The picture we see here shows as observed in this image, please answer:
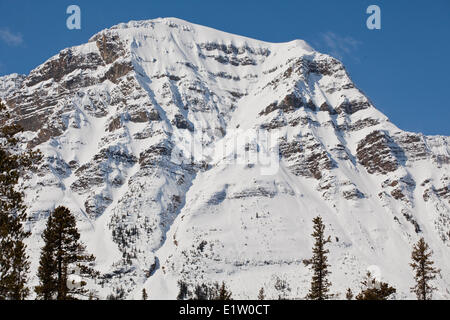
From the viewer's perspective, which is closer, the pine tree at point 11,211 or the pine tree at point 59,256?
the pine tree at point 11,211

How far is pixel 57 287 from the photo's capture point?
40.2m

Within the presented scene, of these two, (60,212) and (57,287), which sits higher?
(60,212)

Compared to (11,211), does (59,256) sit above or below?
below

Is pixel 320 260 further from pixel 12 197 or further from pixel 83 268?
pixel 12 197

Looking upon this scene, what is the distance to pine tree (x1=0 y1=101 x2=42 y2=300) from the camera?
27.8m

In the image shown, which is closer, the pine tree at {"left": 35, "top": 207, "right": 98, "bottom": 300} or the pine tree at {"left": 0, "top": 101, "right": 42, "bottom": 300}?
the pine tree at {"left": 0, "top": 101, "right": 42, "bottom": 300}

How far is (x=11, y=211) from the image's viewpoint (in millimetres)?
28891

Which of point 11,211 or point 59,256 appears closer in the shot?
point 11,211

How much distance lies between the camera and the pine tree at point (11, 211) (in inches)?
1093
